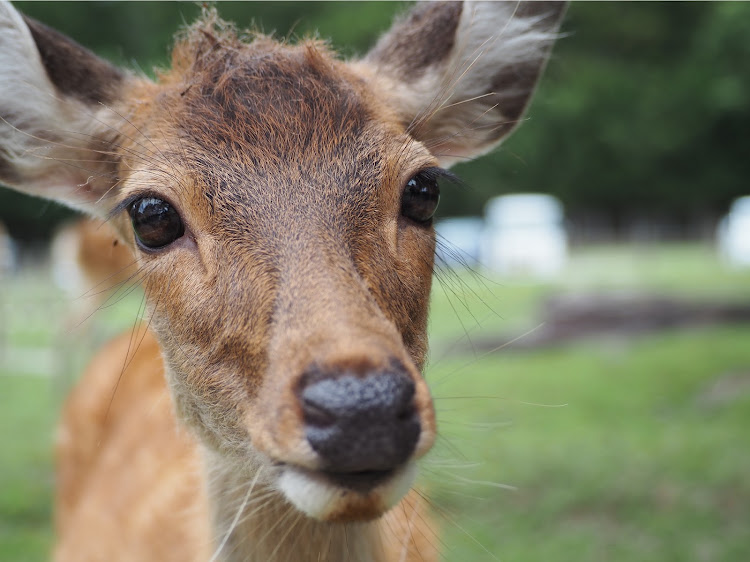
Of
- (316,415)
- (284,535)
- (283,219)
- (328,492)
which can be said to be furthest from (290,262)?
(284,535)

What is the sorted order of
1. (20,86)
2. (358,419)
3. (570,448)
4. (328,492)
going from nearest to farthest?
(358,419)
(328,492)
(20,86)
(570,448)

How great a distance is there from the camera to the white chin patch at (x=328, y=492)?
2.06 metres

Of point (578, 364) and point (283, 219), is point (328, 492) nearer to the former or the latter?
point (283, 219)

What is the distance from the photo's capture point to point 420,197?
2811 mm

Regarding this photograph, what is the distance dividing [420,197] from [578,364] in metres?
9.62

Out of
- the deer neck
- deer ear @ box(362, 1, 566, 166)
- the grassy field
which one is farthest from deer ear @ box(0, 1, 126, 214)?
the grassy field

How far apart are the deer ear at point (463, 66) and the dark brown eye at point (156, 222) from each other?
110 cm

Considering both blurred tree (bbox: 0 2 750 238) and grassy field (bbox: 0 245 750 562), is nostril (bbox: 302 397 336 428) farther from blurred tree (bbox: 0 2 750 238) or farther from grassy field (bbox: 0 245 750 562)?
blurred tree (bbox: 0 2 750 238)

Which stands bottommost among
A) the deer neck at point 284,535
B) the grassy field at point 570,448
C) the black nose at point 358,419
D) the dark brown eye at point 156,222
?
the grassy field at point 570,448

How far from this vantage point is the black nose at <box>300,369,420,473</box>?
6.43ft

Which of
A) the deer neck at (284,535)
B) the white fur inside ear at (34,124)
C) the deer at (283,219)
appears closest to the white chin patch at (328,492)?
the deer at (283,219)

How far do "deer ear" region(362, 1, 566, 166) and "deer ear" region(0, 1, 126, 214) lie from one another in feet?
4.11

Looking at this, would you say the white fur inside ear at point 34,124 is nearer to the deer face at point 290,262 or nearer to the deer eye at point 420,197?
the deer face at point 290,262

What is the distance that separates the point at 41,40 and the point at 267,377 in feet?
6.20
